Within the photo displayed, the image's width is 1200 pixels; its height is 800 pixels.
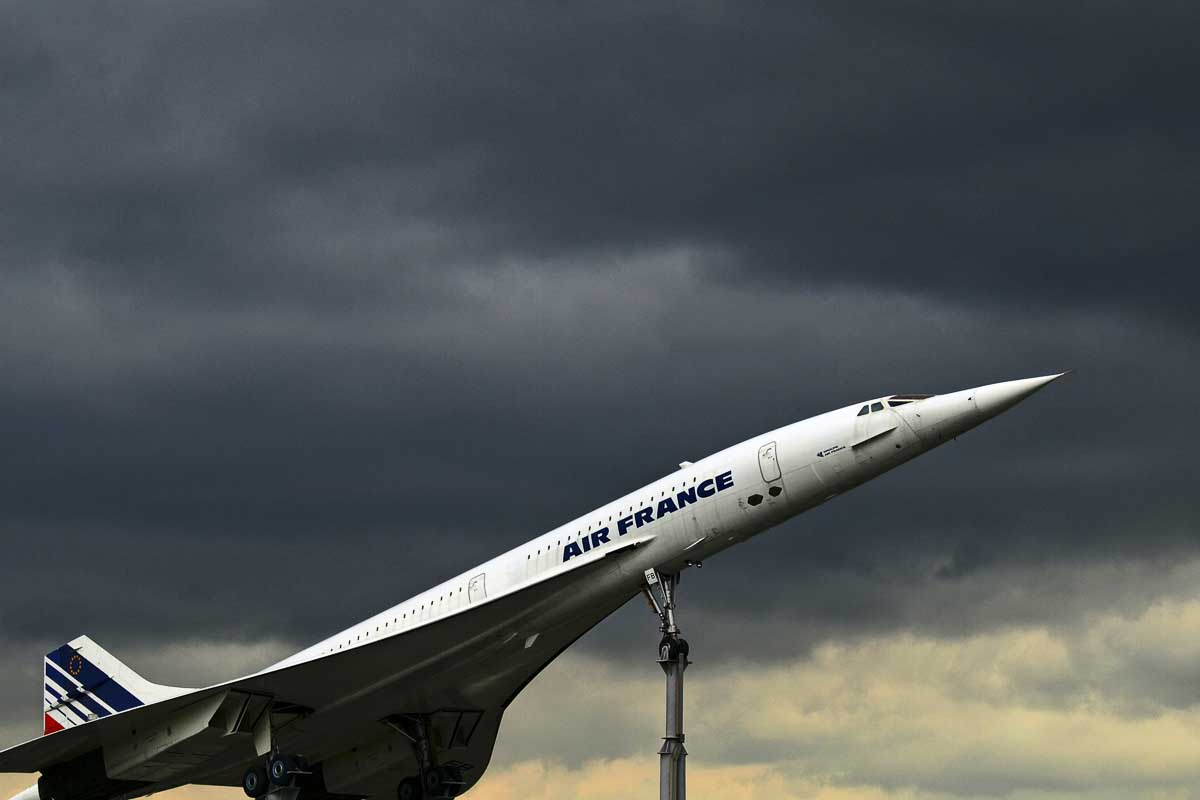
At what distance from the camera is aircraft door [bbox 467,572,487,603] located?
3127 centimetres

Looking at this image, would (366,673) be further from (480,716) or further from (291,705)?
(480,716)

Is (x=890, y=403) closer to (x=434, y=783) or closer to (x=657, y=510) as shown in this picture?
(x=657, y=510)

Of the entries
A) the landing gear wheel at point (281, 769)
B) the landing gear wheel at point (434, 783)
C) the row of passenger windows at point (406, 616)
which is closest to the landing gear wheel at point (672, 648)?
the row of passenger windows at point (406, 616)

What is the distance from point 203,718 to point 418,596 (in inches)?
199

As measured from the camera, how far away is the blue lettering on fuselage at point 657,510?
28.0 metres

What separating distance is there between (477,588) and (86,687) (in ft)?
38.8

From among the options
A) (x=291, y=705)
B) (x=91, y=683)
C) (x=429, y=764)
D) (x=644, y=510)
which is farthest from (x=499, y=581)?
→ (x=91, y=683)

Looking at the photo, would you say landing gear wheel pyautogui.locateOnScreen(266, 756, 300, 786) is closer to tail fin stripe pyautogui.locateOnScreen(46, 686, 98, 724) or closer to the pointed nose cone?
tail fin stripe pyautogui.locateOnScreen(46, 686, 98, 724)

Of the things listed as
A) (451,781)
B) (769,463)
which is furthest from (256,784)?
(769,463)

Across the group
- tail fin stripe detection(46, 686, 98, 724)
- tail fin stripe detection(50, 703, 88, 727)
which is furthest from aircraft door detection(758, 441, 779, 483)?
tail fin stripe detection(50, 703, 88, 727)

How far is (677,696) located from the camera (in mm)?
27031

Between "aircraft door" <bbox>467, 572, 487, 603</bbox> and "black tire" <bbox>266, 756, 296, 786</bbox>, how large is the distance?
5.22m

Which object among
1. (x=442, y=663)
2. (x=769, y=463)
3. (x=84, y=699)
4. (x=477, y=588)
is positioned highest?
(x=769, y=463)

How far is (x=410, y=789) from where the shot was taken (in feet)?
129
